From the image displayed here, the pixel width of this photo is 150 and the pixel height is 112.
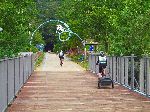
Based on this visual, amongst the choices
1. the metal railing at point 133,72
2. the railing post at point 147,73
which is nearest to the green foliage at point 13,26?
the metal railing at point 133,72

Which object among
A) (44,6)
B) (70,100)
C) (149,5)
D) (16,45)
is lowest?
(70,100)

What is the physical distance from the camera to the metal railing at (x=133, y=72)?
19708mm

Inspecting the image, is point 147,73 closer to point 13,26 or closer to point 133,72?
point 133,72

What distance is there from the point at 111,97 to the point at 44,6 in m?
181

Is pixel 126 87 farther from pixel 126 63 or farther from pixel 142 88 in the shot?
pixel 142 88

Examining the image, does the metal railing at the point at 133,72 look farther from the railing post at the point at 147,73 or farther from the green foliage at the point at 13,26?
the green foliage at the point at 13,26

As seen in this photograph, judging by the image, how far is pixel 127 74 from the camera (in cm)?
2472

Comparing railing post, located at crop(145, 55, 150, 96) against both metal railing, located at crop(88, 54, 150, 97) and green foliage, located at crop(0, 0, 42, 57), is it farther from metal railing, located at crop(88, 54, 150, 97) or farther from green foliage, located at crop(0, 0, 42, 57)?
green foliage, located at crop(0, 0, 42, 57)

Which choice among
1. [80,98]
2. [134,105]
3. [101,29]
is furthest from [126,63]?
[101,29]

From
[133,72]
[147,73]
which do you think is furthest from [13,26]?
[147,73]

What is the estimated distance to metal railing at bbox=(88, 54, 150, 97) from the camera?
19.7 metres

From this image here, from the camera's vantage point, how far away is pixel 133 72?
2294cm

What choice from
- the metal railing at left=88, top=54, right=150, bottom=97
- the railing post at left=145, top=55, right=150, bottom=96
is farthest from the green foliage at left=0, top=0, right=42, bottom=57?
the railing post at left=145, top=55, right=150, bottom=96

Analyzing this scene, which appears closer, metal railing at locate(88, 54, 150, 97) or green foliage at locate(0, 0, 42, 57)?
metal railing at locate(88, 54, 150, 97)
